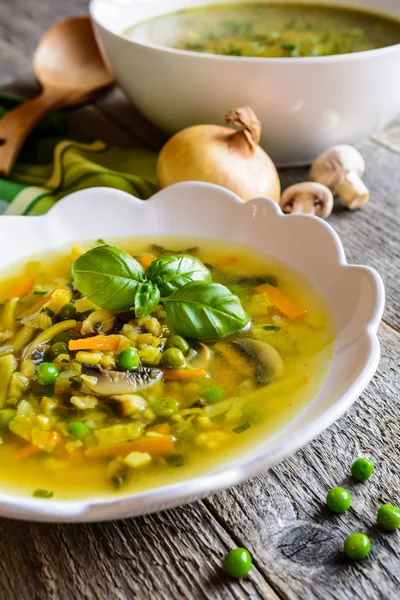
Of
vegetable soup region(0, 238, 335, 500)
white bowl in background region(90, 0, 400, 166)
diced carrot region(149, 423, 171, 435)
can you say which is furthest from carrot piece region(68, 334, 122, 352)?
white bowl in background region(90, 0, 400, 166)

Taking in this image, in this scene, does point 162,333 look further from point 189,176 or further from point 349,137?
point 349,137

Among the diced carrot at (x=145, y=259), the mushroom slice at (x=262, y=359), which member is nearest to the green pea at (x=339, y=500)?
the mushroom slice at (x=262, y=359)

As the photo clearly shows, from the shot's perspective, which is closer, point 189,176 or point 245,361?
point 245,361

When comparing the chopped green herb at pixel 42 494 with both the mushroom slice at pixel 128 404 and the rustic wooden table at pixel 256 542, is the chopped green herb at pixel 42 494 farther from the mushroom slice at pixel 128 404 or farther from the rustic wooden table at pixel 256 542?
the mushroom slice at pixel 128 404

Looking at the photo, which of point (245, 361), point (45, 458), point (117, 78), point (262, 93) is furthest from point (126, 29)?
point (45, 458)

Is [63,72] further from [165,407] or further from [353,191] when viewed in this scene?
[165,407]

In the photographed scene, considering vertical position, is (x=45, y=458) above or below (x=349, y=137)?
below
